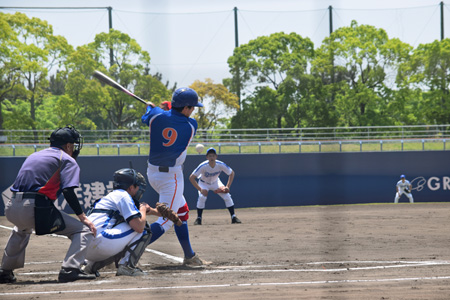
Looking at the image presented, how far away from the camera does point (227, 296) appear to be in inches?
170

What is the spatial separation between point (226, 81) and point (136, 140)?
8.00 metres

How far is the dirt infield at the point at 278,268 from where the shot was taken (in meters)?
4.49

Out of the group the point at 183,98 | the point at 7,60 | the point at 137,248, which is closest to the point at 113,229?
the point at 137,248

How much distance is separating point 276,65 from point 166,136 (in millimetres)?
28795

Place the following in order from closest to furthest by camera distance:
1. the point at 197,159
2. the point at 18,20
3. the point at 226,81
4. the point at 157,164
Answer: the point at 157,164 → the point at 197,159 → the point at 18,20 → the point at 226,81

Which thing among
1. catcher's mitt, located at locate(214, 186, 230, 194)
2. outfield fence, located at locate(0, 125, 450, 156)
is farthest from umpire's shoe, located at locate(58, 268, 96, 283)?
outfield fence, located at locate(0, 125, 450, 156)

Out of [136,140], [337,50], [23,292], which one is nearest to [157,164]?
[23,292]

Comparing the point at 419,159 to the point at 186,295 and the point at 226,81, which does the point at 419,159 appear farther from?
the point at 186,295

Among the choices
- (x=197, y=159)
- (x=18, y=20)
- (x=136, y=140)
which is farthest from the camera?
(x=18, y=20)

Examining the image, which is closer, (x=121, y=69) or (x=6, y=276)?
(x=6, y=276)

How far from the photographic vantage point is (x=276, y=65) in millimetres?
34219

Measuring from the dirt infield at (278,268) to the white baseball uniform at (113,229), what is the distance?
0.26 m

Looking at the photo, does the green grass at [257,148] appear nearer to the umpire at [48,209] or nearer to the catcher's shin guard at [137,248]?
the catcher's shin guard at [137,248]

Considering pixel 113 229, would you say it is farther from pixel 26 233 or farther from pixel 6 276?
pixel 6 276
